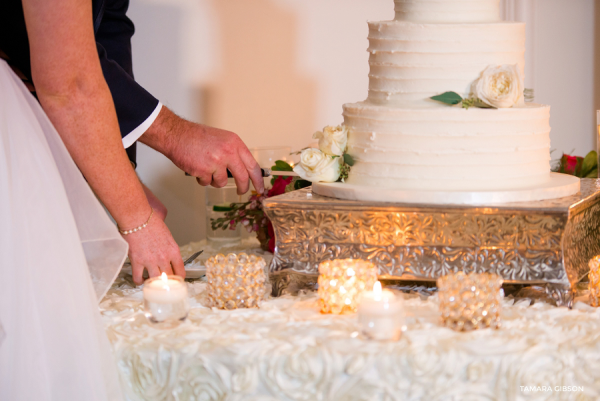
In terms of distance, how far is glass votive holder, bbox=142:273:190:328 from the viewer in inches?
43.1

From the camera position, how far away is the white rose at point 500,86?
3.94 feet

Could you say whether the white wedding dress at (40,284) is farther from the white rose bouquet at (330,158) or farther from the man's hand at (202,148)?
the white rose bouquet at (330,158)

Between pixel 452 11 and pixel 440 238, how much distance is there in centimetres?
48

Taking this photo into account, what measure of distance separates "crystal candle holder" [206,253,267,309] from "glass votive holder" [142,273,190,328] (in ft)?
0.34

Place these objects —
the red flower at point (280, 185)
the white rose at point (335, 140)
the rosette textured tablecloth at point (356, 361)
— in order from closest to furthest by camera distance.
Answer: the rosette textured tablecloth at point (356, 361), the white rose at point (335, 140), the red flower at point (280, 185)

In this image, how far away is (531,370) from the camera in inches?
37.3

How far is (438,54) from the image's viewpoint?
4.10 feet

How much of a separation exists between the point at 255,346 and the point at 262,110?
1.56 meters

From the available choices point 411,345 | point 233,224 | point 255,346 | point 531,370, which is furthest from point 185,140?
point 531,370

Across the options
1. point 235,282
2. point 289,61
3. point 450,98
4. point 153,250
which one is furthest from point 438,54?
point 289,61

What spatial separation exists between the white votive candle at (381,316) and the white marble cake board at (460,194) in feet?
0.88

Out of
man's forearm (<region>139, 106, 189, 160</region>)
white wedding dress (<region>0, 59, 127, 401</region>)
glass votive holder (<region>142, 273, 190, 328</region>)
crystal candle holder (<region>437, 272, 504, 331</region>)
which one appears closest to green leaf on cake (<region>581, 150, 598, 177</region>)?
crystal candle holder (<region>437, 272, 504, 331</region>)

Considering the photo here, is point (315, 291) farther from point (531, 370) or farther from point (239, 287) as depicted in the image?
point (531, 370)

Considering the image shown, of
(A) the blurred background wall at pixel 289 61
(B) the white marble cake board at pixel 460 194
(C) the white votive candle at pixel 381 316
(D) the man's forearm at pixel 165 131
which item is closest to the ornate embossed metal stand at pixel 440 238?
(B) the white marble cake board at pixel 460 194
